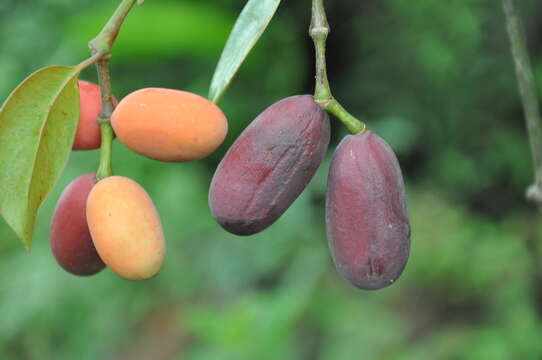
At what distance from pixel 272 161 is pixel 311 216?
197 centimetres

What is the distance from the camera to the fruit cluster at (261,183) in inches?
25.1

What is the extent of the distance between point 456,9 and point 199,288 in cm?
117

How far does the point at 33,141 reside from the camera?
2.15 feet

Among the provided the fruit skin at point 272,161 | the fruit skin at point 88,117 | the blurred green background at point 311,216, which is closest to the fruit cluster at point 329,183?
the fruit skin at point 272,161

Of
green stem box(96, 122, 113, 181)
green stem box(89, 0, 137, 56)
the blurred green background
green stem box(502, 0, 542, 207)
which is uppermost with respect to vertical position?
green stem box(89, 0, 137, 56)

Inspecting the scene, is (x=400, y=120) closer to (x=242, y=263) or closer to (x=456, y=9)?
(x=456, y=9)

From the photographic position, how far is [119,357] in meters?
2.25

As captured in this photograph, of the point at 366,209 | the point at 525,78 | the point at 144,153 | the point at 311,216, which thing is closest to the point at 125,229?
the point at 144,153

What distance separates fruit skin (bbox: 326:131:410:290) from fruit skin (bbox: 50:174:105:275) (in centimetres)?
20

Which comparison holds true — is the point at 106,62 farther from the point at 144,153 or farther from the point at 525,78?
the point at 525,78

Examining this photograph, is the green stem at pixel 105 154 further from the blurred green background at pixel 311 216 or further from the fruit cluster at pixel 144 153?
the blurred green background at pixel 311 216

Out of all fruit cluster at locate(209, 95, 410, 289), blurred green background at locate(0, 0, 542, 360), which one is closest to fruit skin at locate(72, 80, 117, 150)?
fruit cluster at locate(209, 95, 410, 289)

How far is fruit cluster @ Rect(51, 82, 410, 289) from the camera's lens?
639 millimetres

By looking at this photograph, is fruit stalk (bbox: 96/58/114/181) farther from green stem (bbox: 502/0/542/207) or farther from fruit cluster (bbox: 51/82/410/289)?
green stem (bbox: 502/0/542/207)
